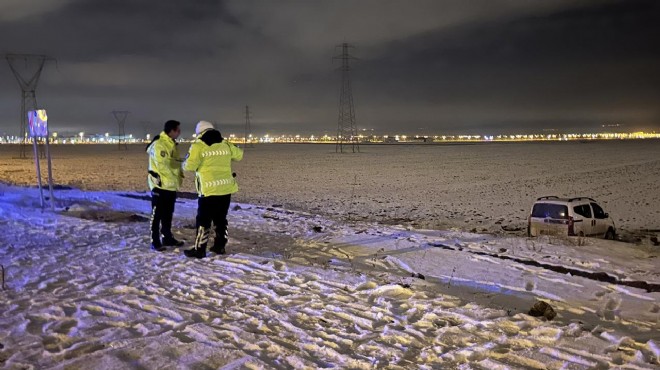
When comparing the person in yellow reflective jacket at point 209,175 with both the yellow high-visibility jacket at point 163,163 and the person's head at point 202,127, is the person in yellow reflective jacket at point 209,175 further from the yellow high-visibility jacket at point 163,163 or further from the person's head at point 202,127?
the yellow high-visibility jacket at point 163,163

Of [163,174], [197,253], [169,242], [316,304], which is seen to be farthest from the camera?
Result: [169,242]

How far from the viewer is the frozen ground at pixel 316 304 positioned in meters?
4.58

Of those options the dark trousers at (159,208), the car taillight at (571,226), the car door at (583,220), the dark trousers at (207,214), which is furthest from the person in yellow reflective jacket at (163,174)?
the car door at (583,220)

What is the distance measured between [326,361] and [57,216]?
33.4ft

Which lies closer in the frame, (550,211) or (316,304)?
(316,304)

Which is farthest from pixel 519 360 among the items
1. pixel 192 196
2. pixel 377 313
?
pixel 192 196

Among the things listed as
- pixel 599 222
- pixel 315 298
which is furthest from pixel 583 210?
pixel 315 298

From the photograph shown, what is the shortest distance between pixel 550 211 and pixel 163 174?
10.6 meters

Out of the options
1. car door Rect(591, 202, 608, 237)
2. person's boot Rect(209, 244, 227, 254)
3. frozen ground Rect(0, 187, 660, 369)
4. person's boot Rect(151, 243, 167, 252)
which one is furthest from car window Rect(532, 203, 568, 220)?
person's boot Rect(151, 243, 167, 252)

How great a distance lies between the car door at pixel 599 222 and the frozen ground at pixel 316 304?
3.39 metres

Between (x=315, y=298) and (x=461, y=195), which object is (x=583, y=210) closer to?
(x=315, y=298)

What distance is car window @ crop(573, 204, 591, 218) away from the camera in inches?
548

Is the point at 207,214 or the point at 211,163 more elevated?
the point at 211,163

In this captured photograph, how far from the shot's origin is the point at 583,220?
13.8 meters
